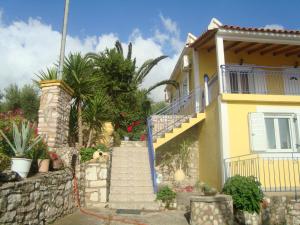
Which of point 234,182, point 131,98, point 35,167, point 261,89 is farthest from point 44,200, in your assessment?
point 261,89

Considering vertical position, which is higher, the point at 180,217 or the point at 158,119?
the point at 158,119

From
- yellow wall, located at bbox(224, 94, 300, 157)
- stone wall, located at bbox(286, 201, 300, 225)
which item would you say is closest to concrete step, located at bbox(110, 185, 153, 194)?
yellow wall, located at bbox(224, 94, 300, 157)

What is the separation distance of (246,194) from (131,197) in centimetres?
357

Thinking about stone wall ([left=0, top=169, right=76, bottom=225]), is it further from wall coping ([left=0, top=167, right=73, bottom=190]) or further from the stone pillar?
the stone pillar

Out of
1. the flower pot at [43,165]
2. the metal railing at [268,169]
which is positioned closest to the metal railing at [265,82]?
the metal railing at [268,169]

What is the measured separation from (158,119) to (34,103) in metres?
9.37

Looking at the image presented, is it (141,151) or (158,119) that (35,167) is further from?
(158,119)

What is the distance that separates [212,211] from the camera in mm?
7137

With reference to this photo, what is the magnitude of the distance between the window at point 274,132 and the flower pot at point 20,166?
7286 mm

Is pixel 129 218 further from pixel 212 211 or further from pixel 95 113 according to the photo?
pixel 95 113

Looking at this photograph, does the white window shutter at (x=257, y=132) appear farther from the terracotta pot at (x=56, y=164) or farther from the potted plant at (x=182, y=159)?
the terracotta pot at (x=56, y=164)

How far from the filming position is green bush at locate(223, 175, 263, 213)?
25.2 feet

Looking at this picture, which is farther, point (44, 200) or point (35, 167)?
point (35, 167)

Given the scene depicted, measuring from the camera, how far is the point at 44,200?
666 cm
